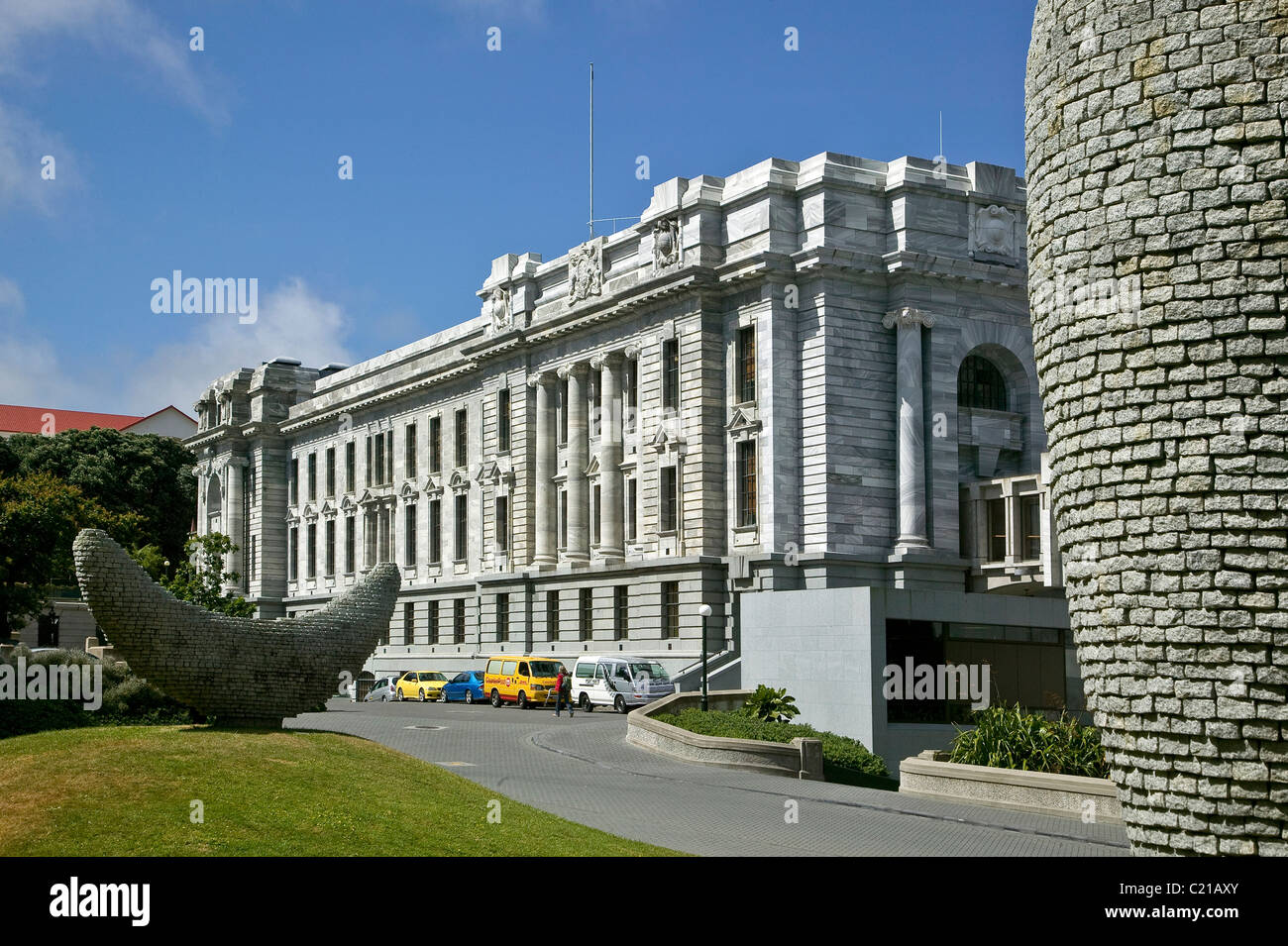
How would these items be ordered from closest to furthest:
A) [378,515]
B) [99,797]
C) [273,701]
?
[99,797] < [273,701] < [378,515]

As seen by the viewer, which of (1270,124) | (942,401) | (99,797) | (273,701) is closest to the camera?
(1270,124)

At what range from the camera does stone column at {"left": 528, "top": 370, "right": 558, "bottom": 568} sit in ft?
215

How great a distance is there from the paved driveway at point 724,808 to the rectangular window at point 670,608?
67.1 ft

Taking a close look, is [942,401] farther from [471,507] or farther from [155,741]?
[155,741]

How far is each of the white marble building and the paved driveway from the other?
19.3 meters

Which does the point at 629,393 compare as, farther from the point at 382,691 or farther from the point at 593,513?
the point at 382,691

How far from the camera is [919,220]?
2116 inches

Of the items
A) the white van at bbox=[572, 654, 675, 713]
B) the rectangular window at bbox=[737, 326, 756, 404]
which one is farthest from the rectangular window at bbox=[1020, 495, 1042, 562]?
the white van at bbox=[572, 654, 675, 713]

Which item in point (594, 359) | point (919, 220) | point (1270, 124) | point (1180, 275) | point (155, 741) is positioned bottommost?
point (155, 741)

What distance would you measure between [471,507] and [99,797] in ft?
182

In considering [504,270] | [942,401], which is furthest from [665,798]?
[504,270]

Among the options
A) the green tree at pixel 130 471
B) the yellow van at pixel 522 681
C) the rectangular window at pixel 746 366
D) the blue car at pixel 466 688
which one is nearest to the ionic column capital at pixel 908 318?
the rectangular window at pixel 746 366

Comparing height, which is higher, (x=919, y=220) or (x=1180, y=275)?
(x=919, y=220)

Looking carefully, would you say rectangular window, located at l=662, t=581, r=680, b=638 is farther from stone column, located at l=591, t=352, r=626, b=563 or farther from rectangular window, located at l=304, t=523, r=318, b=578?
rectangular window, located at l=304, t=523, r=318, b=578
